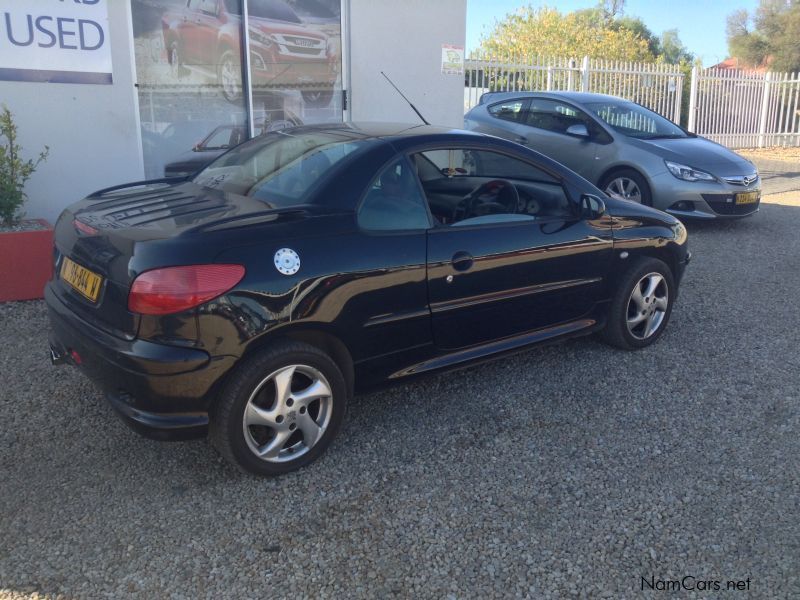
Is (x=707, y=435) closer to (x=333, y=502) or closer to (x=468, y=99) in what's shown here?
(x=333, y=502)

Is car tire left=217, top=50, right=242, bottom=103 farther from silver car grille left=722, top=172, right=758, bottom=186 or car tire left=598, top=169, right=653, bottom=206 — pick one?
silver car grille left=722, top=172, right=758, bottom=186

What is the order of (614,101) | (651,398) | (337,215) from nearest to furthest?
1. (337,215)
2. (651,398)
3. (614,101)

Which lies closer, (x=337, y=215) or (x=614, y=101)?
(x=337, y=215)

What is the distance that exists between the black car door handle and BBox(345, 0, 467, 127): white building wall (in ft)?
15.9

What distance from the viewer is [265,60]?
25.1ft

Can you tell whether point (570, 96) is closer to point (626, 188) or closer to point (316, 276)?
point (626, 188)

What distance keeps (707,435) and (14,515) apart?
3.34m

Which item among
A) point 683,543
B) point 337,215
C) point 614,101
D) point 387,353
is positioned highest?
point 614,101

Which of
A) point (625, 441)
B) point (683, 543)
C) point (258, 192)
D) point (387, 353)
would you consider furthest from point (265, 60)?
point (683, 543)

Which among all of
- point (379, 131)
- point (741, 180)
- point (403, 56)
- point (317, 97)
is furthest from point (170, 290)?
point (741, 180)

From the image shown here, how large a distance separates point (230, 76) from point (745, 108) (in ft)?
51.5

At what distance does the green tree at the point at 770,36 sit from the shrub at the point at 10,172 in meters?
38.6

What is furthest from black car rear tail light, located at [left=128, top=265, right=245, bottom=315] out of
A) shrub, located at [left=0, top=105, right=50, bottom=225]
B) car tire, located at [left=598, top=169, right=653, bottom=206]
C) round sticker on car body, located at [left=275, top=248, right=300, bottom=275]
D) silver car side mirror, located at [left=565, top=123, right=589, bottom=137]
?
silver car side mirror, located at [left=565, top=123, right=589, bottom=137]

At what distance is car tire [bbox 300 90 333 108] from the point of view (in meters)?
8.03
